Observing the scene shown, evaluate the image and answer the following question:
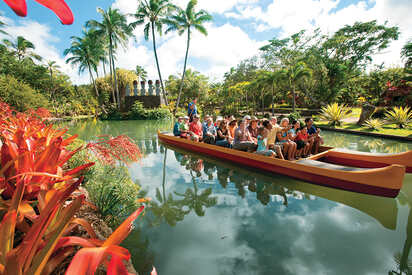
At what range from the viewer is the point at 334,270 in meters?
2.28

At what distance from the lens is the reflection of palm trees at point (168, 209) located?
3.34 m

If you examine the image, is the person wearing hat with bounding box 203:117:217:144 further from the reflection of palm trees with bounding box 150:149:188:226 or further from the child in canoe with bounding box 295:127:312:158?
the reflection of palm trees with bounding box 150:149:188:226

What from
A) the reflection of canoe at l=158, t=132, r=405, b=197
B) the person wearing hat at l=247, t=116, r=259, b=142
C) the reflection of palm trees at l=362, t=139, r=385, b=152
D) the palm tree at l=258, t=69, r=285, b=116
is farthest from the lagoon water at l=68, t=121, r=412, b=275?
the palm tree at l=258, t=69, r=285, b=116

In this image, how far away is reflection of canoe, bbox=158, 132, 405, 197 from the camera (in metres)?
3.60

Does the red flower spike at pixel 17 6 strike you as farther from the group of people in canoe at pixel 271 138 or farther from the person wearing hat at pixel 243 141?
the person wearing hat at pixel 243 141

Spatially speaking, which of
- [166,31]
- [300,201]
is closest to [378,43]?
[166,31]

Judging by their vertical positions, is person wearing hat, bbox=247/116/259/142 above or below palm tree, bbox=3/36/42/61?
below

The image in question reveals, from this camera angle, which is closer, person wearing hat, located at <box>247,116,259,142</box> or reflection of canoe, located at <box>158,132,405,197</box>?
reflection of canoe, located at <box>158,132,405,197</box>

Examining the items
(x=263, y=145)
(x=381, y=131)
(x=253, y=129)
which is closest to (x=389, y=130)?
(x=381, y=131)

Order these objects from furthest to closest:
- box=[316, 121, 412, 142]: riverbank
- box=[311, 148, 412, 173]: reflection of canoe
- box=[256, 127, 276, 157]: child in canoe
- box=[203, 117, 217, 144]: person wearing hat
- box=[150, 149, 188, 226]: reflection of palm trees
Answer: box=[316, 121, 412, 142]: riverbank, box=[203, 117, 217, 144]: person wearing hat, box=[256, 127, 276, 157]: child in canoe, box=[311, 148, 412, 173]: reflection of canoe, box=[150, 149, 188, 226]: reflection of palm trees

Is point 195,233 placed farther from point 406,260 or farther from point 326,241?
point 406,260

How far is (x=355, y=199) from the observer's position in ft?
12.8

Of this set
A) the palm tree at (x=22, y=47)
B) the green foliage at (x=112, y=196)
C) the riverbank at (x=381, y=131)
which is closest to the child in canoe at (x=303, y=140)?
the green foliage at (x=112, y=196)

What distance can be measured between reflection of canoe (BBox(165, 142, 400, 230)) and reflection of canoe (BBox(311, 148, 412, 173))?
3.17ft
